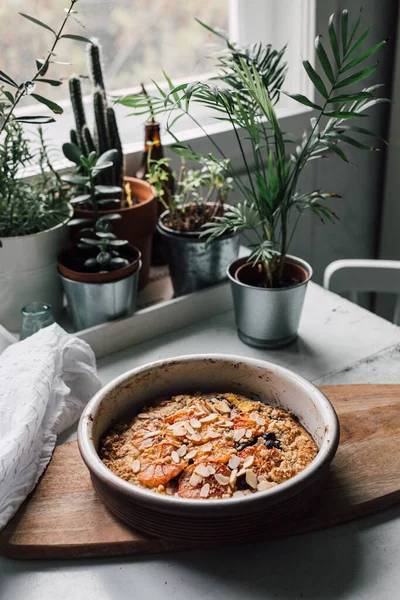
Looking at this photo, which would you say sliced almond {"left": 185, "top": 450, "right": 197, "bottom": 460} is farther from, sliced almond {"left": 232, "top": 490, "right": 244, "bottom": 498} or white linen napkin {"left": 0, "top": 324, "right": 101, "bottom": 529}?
white linen napkin {"left": 0, "top": 324, "right": 101, "bottom": 529}

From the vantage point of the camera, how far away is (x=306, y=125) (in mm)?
1794

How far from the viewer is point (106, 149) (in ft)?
4.25

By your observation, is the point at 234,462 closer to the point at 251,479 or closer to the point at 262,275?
the point at 251,479

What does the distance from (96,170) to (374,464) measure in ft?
2.29

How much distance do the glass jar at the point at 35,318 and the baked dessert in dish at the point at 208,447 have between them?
28cm

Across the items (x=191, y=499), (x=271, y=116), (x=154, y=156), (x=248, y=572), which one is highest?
(x=271, y=116)

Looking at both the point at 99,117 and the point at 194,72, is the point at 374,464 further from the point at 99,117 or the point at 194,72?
the point at 194,72

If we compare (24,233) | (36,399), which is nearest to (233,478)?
(36,399)

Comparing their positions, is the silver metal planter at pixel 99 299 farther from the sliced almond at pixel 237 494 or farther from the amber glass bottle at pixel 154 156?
the sliced almond at pixel 237 494

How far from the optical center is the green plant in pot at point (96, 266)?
1126 millimetres

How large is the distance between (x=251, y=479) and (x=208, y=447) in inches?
3.1

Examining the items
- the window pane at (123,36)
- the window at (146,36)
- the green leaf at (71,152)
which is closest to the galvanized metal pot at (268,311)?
the green leaf at (71,152)

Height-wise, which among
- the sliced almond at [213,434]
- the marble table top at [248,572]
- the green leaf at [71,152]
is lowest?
the marble table top at [248,572]

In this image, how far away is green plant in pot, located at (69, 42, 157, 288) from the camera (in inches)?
49.2
